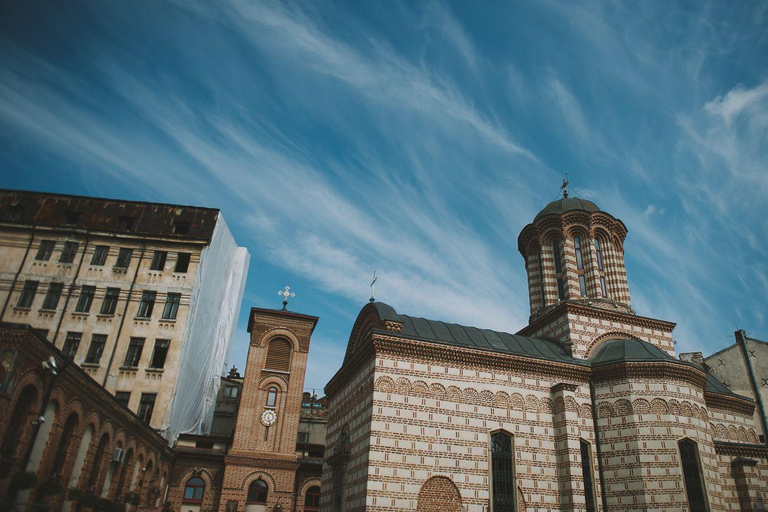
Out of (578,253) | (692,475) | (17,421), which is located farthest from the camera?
(578,253)

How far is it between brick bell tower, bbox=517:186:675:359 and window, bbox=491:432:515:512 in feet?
17.6

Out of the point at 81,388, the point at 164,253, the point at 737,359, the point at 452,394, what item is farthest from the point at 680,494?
the point at 164,253

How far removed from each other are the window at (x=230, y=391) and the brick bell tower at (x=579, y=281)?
19.6 meters

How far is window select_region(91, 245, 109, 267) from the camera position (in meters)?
26.9

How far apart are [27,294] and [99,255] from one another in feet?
11.9

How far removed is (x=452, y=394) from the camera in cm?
1688

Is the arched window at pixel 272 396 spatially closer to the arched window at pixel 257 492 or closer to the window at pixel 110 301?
the arched window at pixel 257 492

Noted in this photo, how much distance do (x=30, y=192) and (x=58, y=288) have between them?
602 centimetres

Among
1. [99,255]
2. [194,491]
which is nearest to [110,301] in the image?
[99,255]

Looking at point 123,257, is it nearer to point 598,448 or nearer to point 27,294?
point 27,294

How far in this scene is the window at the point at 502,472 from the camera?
52.0ft

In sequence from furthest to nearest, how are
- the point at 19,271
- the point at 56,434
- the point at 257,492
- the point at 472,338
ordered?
the point at 257,492, the point at 19,271, the point at 472,338, the point at 56,434

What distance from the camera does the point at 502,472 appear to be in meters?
16.3

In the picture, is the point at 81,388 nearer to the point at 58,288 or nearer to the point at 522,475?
the point at 522,475
